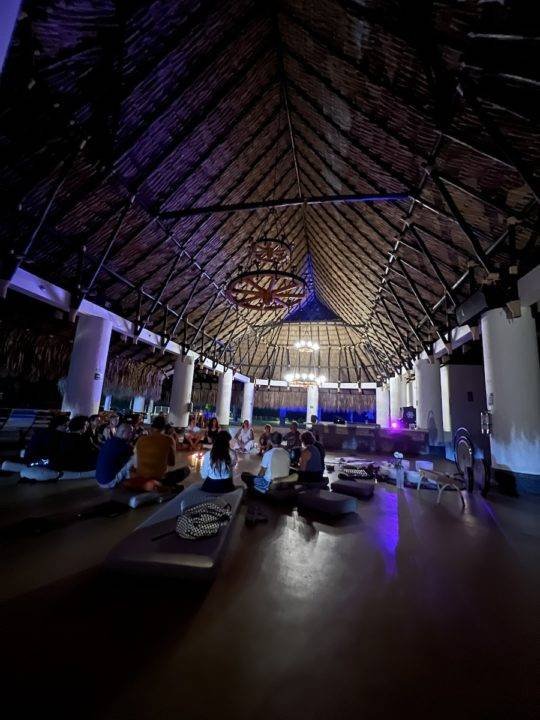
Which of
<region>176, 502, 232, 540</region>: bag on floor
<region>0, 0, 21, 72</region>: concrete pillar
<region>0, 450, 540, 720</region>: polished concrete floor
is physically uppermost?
<region>0, 0, 21, 72</region>: concrete pillar

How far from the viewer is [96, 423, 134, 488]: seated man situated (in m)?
6.04

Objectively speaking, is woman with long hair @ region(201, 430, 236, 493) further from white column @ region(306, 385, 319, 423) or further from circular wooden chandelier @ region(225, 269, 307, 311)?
white column @ region(306, 385, 319, 423)

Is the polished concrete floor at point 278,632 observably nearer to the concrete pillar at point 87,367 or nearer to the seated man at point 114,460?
the seated man at point 114,460

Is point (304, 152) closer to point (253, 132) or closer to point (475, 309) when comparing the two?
point (253, 132)

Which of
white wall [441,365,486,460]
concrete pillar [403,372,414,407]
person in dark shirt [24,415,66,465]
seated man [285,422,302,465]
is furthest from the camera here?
concrete pillar [403,372,414,407]

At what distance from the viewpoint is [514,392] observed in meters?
8.12

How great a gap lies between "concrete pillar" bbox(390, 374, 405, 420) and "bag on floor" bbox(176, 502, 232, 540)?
20.2 m

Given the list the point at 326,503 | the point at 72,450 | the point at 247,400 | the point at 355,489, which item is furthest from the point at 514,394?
the point at 247,400

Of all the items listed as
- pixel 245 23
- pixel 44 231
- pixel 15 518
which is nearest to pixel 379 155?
pixel 245 23

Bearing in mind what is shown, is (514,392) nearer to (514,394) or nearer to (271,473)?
(514,394)

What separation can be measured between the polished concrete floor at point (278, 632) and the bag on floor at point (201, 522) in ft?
1.42

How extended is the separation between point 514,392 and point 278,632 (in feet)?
27.9

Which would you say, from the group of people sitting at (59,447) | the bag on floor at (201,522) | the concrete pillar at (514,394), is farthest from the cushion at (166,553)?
the concrete pillar at (514,394)

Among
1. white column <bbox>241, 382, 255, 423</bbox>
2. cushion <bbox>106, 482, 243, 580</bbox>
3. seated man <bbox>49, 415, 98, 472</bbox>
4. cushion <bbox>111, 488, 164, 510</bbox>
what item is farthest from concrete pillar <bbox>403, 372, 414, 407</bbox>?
cushion <bbox>106, 482, 243, 580</bbox>
